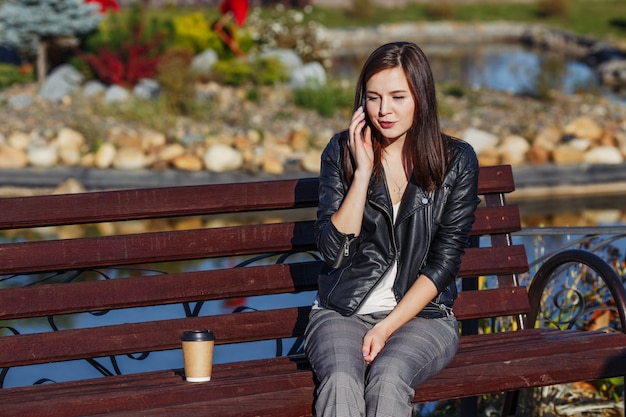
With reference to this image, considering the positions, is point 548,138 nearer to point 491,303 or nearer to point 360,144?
point 491,303

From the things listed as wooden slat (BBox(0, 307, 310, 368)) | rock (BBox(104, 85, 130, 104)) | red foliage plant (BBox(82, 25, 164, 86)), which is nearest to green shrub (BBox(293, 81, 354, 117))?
red foliage plant (BBox(82, 25, 164, 86))

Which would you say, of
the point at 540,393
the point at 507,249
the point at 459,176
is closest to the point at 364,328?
the point at 459,176

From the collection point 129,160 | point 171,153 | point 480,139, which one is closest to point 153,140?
point 171,153

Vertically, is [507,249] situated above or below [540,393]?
above

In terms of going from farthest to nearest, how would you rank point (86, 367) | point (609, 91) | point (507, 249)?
point (609, 91) < point (86, 367) < point (507, 249)

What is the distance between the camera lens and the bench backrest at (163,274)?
3793mm

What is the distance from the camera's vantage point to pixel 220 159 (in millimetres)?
10820

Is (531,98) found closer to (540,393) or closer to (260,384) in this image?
(540,393)

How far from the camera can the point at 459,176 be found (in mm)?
3656

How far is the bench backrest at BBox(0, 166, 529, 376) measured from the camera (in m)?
3.79

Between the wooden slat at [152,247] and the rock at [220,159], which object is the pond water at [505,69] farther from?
the wooden slat at [152,247]

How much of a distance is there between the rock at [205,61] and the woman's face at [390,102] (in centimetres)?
1149

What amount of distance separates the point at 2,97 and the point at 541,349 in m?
11.8

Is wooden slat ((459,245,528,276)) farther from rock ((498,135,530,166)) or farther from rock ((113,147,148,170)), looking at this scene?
rock ((498,135,530,166))
